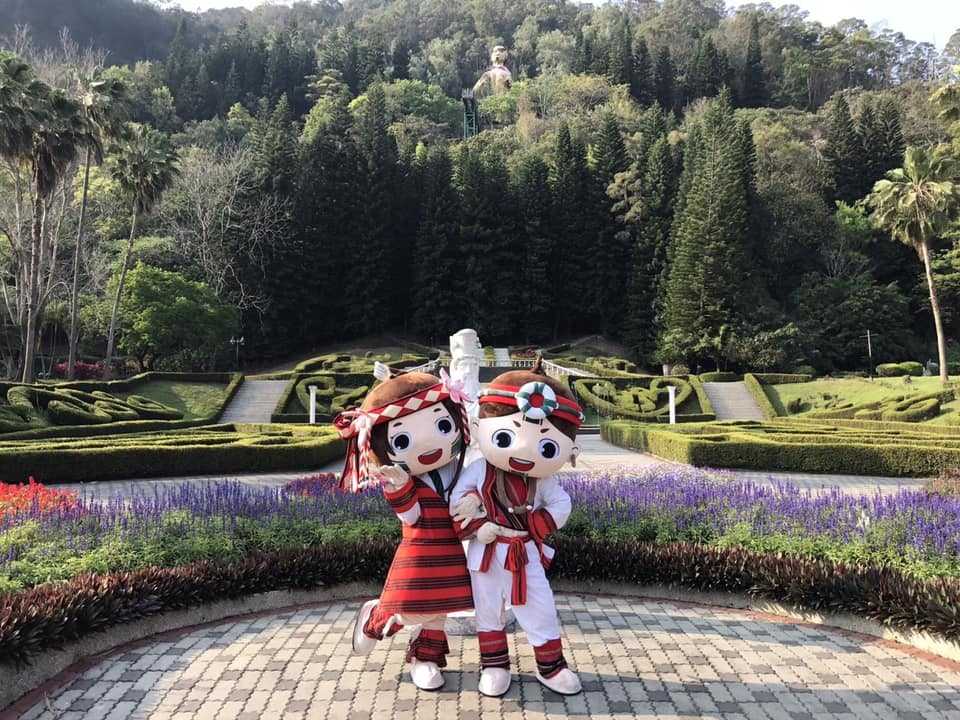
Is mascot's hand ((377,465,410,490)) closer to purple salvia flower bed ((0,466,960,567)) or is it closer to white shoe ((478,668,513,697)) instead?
white shoe ((478,668,513,697))

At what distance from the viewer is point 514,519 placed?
3811 millimetres

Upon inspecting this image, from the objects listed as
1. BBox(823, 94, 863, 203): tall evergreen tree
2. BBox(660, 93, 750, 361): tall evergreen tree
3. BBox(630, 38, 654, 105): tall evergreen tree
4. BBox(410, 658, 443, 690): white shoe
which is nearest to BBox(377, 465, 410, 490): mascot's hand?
BBox(410, 658, 443, 690): white shoe

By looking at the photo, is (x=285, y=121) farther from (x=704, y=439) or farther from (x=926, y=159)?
(x=704, y=439)

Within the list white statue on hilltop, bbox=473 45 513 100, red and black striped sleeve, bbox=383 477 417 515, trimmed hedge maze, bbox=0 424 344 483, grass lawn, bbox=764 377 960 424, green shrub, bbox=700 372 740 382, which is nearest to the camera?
red and black striped sleeve, bbox=383 477 417 515

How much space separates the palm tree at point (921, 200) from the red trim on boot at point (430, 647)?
26196mm

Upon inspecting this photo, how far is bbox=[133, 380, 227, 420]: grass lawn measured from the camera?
21281 millimetres

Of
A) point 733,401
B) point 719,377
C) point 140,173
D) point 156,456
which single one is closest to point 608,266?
point 719,377

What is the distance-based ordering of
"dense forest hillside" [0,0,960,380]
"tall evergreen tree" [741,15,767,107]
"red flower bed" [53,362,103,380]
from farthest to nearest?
"tall evergreen tree" [741,15,767,107] < "dense forest hillside" [0,0,960,380] < "red flower bed" [53,362,103,380]

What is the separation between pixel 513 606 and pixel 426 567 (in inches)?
20.1

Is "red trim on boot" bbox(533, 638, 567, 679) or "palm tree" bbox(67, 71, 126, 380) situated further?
"palm tree" bbox(67, 71, 126, 380)

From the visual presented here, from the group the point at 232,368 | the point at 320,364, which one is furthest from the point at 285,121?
the point at 320,364

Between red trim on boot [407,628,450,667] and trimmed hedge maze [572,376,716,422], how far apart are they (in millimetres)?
17831

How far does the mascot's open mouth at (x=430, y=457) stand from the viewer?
3.86 meters

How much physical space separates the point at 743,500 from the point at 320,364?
79.3 ft
